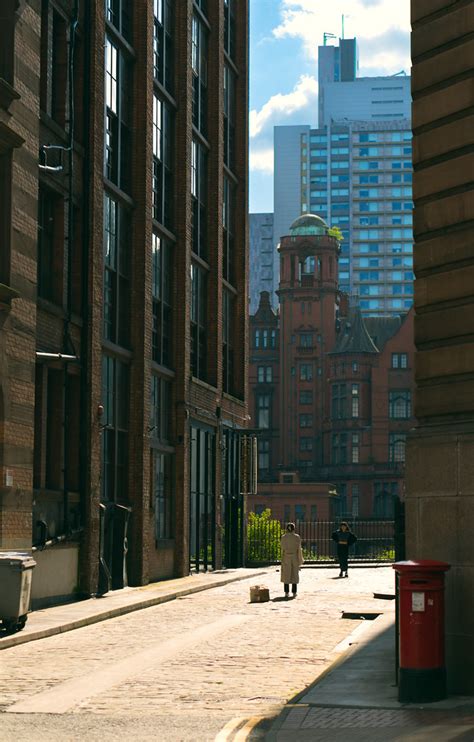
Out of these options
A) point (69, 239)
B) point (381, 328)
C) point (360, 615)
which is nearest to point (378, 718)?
point (360, 615)

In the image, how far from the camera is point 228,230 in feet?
164

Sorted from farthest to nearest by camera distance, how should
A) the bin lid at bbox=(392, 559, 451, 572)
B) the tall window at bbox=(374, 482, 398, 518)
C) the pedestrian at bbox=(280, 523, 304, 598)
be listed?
the tall window at bbox=(374, 482, 398, 518) < the pedestrian at bbox=(280, 523, 304, 598) < the bin lid at bbox=(392, 559, 451, 572)

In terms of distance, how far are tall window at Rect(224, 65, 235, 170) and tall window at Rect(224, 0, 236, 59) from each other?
33.4 inches

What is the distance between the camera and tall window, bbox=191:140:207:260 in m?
44.4

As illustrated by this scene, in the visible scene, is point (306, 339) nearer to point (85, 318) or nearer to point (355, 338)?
→ point (355, 338)

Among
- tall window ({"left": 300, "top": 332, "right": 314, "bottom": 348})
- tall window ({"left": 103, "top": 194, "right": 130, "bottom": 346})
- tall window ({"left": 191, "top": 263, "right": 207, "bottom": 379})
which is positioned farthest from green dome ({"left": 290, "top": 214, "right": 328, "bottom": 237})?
tall window ({"left": 103, "top": 194, "right": 130, "bottom": 346})

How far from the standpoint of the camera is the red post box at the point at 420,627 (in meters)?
13.1

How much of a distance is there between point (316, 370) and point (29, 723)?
119 m

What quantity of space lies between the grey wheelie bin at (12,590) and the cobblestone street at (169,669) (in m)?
0.64

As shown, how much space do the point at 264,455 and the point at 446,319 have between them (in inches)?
4702

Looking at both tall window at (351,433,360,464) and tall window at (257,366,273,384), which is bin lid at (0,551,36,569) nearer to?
tall window at (351,433,360,464)

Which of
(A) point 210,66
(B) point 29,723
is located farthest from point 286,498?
(B) point 29,723

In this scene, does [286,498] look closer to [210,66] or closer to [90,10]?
[210,66]

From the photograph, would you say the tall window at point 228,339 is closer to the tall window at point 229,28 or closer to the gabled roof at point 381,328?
the tall window at point 229,28
